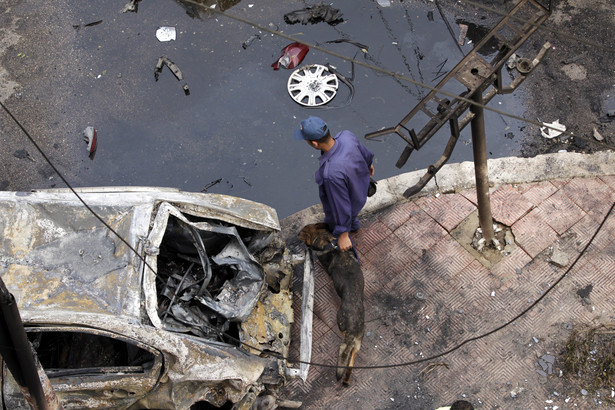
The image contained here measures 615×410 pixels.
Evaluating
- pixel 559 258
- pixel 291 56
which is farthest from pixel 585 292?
pixel 291 56

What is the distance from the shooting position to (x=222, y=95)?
765 cm

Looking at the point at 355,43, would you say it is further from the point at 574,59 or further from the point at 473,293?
the point at 473,293

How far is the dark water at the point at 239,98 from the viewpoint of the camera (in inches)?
279

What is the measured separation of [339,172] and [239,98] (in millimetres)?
2763

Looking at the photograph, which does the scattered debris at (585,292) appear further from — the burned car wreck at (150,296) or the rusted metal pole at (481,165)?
the burned car wreck at (150,296)

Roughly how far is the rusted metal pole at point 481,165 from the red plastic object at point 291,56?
295cm

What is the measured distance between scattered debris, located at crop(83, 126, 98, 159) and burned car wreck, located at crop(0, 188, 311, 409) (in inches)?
83.1

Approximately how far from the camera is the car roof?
450 cm

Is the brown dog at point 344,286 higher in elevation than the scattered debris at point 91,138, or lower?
lower

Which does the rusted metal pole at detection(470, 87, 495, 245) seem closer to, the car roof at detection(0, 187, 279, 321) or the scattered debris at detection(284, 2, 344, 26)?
the car roof at detection(0, 187, 279, 321)

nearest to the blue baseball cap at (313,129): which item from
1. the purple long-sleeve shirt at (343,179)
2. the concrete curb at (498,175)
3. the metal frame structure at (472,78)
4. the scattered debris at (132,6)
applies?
the purple long-sleeve shirt at (343,179)

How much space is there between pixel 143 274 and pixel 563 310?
4044 millimetres

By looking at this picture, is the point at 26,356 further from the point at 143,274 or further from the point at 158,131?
the point at 158,131

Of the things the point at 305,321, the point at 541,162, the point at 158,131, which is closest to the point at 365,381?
the point at 305,321
